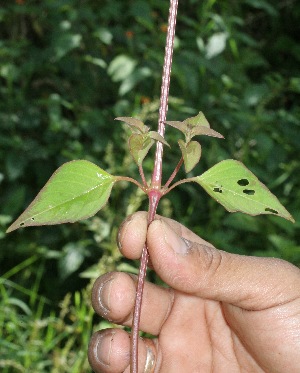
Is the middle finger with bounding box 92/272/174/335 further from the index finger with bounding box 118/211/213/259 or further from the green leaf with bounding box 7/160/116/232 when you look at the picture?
the green leaf with bounding box 7/160/116/232

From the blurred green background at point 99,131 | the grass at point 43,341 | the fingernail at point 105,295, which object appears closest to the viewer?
the fingernail at point 105,295

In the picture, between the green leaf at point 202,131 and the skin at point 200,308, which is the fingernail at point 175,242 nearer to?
the skin at point 200,308

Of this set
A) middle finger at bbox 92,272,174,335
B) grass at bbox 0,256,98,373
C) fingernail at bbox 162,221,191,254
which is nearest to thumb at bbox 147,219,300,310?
fingernail at bbox 162,221,191,254

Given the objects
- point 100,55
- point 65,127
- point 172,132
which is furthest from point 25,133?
point 172,132

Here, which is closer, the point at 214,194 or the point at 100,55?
the point at 214,194

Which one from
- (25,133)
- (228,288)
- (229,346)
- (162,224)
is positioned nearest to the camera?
(162,224)

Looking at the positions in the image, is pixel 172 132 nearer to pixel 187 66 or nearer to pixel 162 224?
pixel 187 66

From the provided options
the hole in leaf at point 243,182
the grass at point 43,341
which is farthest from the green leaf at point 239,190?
the grass at point 43,341
